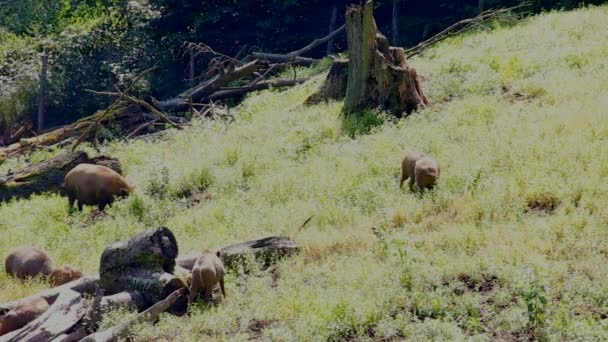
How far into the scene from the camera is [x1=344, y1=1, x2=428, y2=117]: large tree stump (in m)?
14.8

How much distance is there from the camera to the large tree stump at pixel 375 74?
1476cm

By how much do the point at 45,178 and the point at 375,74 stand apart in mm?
6710

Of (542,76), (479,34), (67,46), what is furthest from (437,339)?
(67,46)

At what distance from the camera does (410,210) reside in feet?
32.3

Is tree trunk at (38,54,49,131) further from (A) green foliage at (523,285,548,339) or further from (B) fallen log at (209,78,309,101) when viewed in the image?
(A) green foliage at (523,285,548,339)

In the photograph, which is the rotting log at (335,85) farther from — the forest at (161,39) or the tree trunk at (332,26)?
the tree trunk at (332,26)

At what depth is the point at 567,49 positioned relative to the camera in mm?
16547

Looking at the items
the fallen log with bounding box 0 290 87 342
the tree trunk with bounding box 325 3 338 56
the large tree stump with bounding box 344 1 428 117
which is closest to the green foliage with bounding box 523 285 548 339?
the fallen log with bounding box 0 290 87 342

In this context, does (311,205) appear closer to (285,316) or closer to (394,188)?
(394,188)

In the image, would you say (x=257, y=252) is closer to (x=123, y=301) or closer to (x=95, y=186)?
(x=123, y=301)

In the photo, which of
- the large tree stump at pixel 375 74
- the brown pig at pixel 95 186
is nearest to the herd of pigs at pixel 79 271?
the brown pig at pixel 95 186

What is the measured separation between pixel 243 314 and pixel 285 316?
483 mm

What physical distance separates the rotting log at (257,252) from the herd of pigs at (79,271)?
0.86 feet

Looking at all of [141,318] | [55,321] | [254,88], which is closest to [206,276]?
[141,318]
